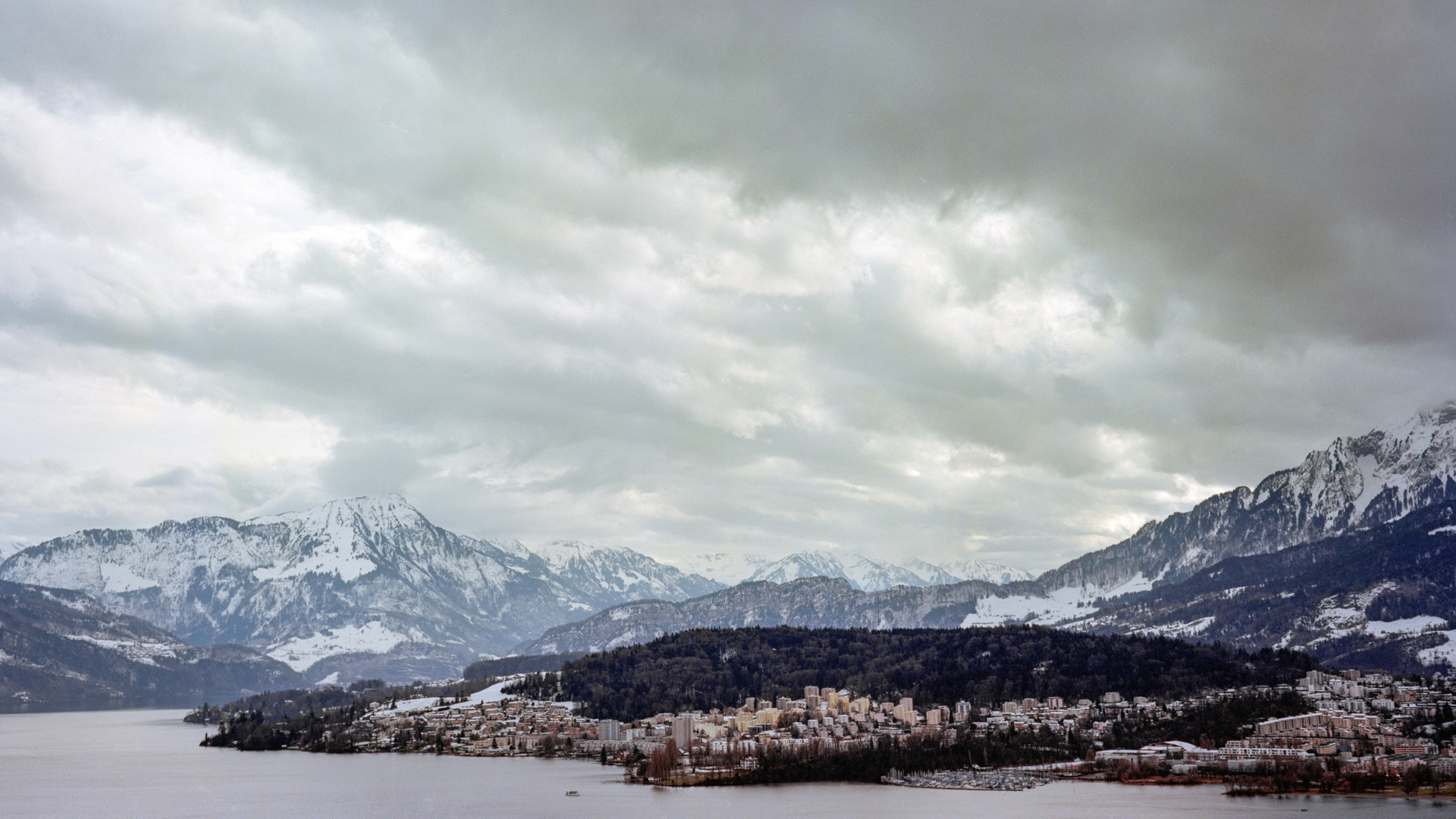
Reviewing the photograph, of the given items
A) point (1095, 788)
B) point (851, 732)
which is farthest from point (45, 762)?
point (1095, 788)

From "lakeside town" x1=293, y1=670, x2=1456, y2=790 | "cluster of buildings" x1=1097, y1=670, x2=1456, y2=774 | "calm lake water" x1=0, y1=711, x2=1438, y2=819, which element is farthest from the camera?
"cluster of buildings" x1=1097, y1=670, x2=1456, y2=774

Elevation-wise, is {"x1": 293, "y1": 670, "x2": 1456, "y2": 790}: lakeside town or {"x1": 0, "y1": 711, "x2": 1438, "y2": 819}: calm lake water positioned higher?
{"x1": 293, "y1": 670, "x2": 1456, "y2": 790}: lakeside town

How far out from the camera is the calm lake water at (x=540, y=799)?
122 meters

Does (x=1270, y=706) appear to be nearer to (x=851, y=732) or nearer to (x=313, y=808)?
(x=851, y=732)

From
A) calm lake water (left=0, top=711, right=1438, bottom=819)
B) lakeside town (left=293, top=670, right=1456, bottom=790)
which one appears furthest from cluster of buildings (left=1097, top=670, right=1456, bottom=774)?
calm lake water (left=0, top=711, right=1438, bottom=819)

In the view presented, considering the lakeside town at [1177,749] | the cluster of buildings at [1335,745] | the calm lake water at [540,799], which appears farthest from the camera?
the cluster of buildings at [1335,745]

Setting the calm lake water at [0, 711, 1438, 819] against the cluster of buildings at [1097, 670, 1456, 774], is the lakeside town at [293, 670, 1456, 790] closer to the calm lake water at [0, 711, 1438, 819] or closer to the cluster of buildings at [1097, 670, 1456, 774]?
the cluster of buildings at [1097, 670, 1456, 774]

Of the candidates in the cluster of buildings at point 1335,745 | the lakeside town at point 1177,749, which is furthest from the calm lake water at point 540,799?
the cluster of buildings at point 1335,745

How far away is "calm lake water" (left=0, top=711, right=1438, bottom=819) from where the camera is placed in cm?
12244

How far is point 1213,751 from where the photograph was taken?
16200 centimetres

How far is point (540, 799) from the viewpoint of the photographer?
5423 inches

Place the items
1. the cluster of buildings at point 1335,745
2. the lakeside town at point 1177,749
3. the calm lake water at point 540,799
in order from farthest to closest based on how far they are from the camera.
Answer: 1. the cluster of buildings at point 1335,745
2. the lakeside town at point 1177,749
3. the calm lake water at point 540,799

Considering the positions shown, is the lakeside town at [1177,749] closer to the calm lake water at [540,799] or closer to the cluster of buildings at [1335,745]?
the cluster of buildings at [1335,745]

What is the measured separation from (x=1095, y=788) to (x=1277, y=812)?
28.7m
